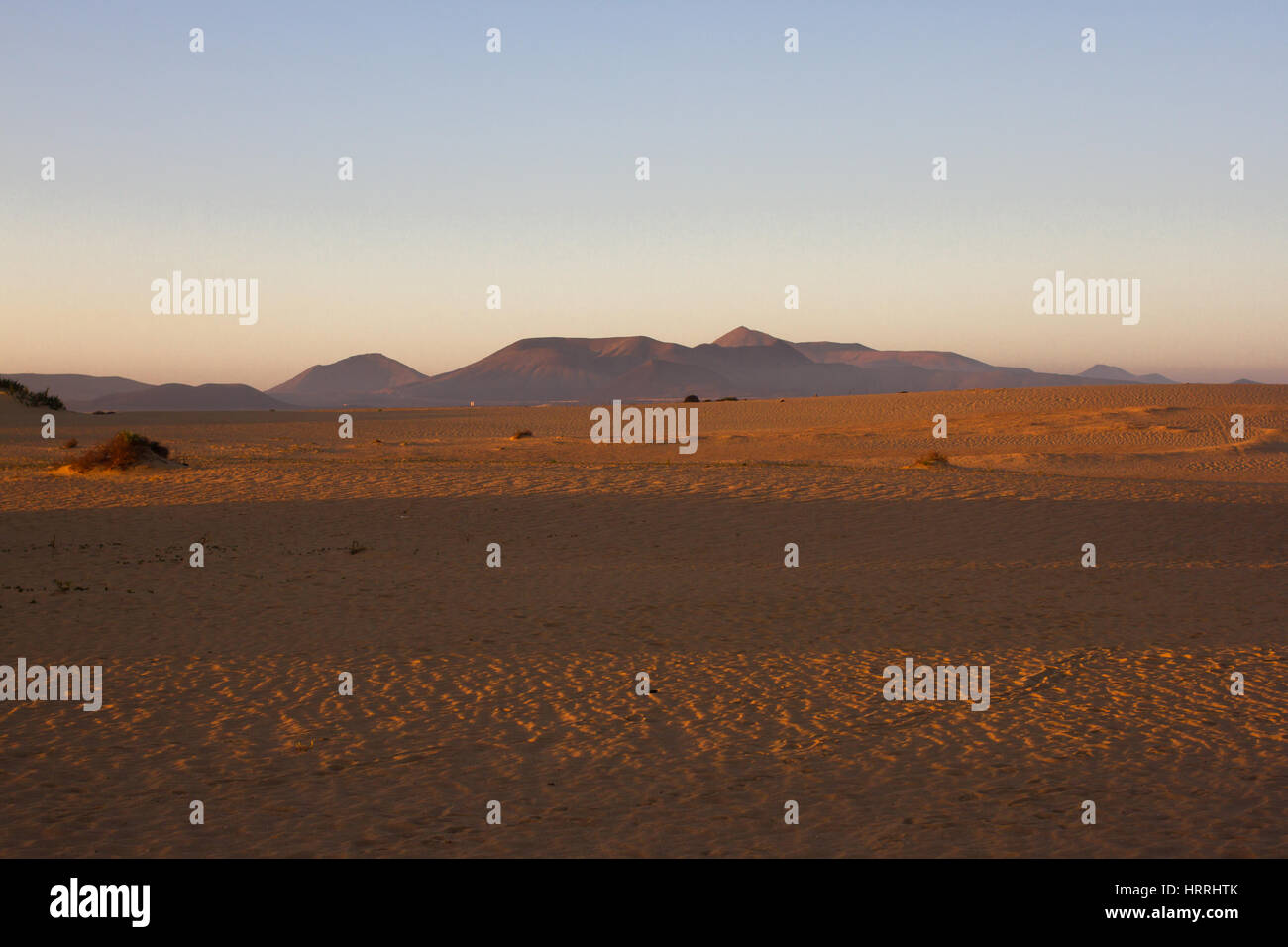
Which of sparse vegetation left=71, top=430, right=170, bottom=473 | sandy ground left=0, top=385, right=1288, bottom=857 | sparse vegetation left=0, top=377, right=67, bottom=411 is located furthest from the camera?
sparse vegetation left=0, top=377, right=67, bottom=411

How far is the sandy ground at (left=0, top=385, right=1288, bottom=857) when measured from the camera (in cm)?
582

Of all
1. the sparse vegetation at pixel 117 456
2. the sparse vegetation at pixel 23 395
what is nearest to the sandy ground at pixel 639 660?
the sparse vegetation at pixel 117 456

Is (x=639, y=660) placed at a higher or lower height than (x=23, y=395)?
lower

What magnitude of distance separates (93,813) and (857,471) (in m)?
20.3

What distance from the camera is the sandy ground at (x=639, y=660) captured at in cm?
582

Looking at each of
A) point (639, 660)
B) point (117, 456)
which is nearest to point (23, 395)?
point (117, 456)

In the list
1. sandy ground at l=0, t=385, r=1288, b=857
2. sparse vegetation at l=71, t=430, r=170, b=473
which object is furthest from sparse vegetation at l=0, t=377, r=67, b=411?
sandy ground at l=0, t=385, r=1288, b=857

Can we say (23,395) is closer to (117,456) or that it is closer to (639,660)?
(117,456)

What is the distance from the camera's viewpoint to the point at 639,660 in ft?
32.2

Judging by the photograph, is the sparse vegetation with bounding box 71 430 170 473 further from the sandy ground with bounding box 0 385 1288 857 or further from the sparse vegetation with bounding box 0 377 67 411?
the sparse vegetation with bounding box 0 377 67 411
